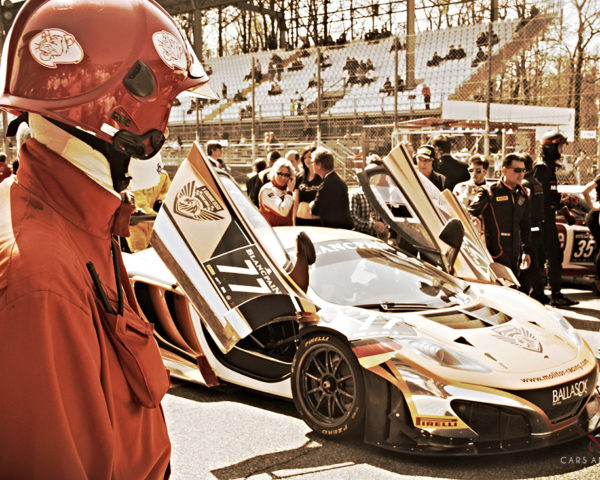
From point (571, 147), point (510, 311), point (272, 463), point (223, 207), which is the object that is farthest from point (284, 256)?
point (571, 147)

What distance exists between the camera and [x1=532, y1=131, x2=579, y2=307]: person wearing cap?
807 centimetres

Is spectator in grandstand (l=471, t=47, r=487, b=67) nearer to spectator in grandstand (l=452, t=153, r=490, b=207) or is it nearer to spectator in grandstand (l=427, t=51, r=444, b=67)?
spectator in grandstand (l=427, t=51, r=444, b=67)

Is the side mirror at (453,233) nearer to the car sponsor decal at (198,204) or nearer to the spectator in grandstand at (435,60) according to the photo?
the car sponsor decal at (198,204)

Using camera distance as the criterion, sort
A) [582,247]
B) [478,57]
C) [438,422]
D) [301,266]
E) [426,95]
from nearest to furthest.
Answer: [438,422], [301,266], [582,247], [478,57], [426,95]

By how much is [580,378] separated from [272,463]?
1820 mm

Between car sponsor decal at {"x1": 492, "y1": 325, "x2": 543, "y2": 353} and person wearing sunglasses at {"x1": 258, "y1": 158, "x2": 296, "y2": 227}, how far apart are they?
2.89 metres

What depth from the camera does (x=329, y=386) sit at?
13.7 feet

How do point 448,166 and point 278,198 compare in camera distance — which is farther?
point 448,166

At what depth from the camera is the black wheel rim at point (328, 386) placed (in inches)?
160

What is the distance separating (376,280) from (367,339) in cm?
78

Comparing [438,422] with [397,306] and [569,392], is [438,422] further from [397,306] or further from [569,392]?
[397,306]

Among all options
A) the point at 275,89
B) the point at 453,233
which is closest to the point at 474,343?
the point at 453,233

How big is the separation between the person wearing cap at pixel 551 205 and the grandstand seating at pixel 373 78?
9.70 metres

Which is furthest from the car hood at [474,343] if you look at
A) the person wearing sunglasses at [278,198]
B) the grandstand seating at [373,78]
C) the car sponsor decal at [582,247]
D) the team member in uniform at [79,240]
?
the grandstand seating at [373,78]
